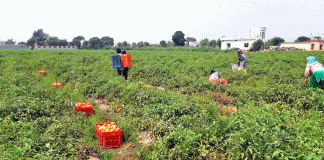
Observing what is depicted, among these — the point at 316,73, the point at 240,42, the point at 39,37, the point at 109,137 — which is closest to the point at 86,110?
the point at 109,137

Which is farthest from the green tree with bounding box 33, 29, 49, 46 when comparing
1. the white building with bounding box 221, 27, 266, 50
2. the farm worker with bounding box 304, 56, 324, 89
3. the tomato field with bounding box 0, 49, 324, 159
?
the farm worker with bounding box 304, 56, 324, 89

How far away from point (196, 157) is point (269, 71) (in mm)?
9703

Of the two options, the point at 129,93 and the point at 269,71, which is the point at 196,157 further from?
the point at 269,71

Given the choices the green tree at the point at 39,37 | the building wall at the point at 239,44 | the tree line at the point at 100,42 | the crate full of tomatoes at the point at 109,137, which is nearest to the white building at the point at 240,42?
the building wall at the point at 239,44

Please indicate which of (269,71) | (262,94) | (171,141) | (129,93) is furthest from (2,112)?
(269,71)

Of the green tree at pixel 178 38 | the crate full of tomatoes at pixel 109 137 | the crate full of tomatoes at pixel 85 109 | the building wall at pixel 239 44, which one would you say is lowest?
the crate full of tomatoes at pixel 109 137

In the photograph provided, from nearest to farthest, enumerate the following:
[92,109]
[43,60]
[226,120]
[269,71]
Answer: [226,120] → [92,109] → [269,71] → [43,60]

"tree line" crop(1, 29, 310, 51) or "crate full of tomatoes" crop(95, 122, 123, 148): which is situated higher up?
"tree line" crop(1, 29, 310, 51)

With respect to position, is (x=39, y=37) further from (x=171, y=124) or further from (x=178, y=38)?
(x=171, y=124)

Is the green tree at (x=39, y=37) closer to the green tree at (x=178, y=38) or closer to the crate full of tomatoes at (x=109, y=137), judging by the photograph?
the green tree at (x=178, y=38)

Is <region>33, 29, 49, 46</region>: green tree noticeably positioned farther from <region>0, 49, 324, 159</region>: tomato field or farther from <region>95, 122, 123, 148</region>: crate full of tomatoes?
<region>95, 122, 123, 148</region>: crate full of tomatoes

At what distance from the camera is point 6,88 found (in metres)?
7.05

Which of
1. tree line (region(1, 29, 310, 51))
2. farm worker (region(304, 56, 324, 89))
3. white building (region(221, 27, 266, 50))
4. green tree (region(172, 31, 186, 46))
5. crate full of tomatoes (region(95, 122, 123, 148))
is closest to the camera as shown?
crate full of tomatoes (region(95, 122, 123, 148))

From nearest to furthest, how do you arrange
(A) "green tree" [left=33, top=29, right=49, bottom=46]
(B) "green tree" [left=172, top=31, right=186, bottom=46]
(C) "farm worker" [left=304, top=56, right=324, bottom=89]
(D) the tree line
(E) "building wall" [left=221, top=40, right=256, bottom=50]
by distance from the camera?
(C) "farm worker" [left=304, top=56, right=324, bottom=89], (E) "building wall" [left=221, top=40, right=256, bottom=50], (D) the tree line, (B) "green tree" [left=172, top=31, right=186, bottom=46], (A) "green tree" [left=33, top=29, right=49, bottom=46]
